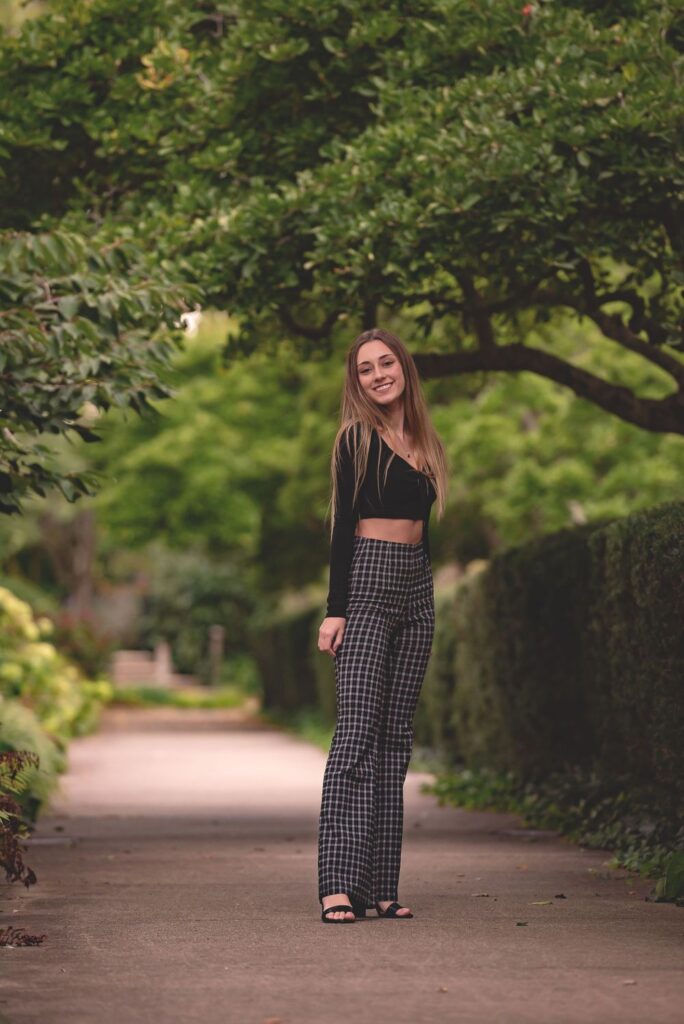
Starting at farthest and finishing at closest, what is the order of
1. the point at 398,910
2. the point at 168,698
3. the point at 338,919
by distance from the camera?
1. the point at 168,698
2. the point at 398,910
3. the point at 338,919

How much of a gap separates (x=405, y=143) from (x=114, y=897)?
437 centimetres

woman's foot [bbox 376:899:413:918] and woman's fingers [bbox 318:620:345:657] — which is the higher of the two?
woman's fingers [bbox 318:620:345:657]

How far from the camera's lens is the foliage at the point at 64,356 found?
7.57 metres

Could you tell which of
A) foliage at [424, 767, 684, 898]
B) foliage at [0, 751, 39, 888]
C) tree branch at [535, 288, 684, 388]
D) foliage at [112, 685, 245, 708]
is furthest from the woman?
foliage at [112, 685, 245, 708]

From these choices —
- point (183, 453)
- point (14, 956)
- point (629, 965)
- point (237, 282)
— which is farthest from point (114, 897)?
point (183, 453)

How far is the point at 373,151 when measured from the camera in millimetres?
9195

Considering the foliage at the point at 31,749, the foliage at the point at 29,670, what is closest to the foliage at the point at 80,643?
the foliage at the point at 29,670

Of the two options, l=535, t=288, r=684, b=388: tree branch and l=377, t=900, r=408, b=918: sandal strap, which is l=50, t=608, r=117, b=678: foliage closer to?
l=535, t=288, r=684, b=388: tree branch

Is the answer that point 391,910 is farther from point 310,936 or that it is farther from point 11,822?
point 11,822

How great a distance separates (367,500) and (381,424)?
314 millimetres

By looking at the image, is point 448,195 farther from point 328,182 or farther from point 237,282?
point 237,282

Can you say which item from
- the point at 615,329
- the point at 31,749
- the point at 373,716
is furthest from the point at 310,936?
the point at 31,749

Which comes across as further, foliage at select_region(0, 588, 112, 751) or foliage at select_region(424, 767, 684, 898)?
foliage at select_region(0, 588, 112, 751)

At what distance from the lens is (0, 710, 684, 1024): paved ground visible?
4.54 meters
